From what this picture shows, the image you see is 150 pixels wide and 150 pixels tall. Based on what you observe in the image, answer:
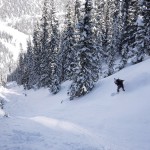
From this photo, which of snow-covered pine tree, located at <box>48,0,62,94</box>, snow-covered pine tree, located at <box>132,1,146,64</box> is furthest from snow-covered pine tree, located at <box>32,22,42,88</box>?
snow-covered pine tree, located at <box>132,1,146,64</box>

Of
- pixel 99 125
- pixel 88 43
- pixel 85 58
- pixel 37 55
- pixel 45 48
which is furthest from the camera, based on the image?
pixel 37 55

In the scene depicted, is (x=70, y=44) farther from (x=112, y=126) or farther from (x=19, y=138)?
(x=19, y=138)

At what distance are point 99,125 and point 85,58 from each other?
47.4ft

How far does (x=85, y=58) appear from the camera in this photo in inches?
1344

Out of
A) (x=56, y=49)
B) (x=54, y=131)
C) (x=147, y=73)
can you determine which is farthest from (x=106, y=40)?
(x=54, y=131)

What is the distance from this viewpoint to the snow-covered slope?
13.9 meters

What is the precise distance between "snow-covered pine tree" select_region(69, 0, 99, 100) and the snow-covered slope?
7.86 ft

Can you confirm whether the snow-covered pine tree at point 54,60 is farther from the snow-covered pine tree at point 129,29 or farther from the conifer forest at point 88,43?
the snow-covered pine tree at point 129,29

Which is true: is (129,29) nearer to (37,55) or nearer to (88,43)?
(88,43)

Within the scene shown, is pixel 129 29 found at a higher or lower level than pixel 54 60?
higher

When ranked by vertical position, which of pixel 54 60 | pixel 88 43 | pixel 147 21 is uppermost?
pixel 147 21

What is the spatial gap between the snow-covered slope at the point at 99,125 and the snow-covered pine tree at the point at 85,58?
2394 mm

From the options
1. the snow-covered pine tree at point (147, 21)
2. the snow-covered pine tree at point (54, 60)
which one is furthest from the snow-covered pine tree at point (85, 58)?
the snow-covered pine tree at point (54, 60)

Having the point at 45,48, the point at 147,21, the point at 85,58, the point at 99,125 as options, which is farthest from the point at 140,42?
the point at 45,48
